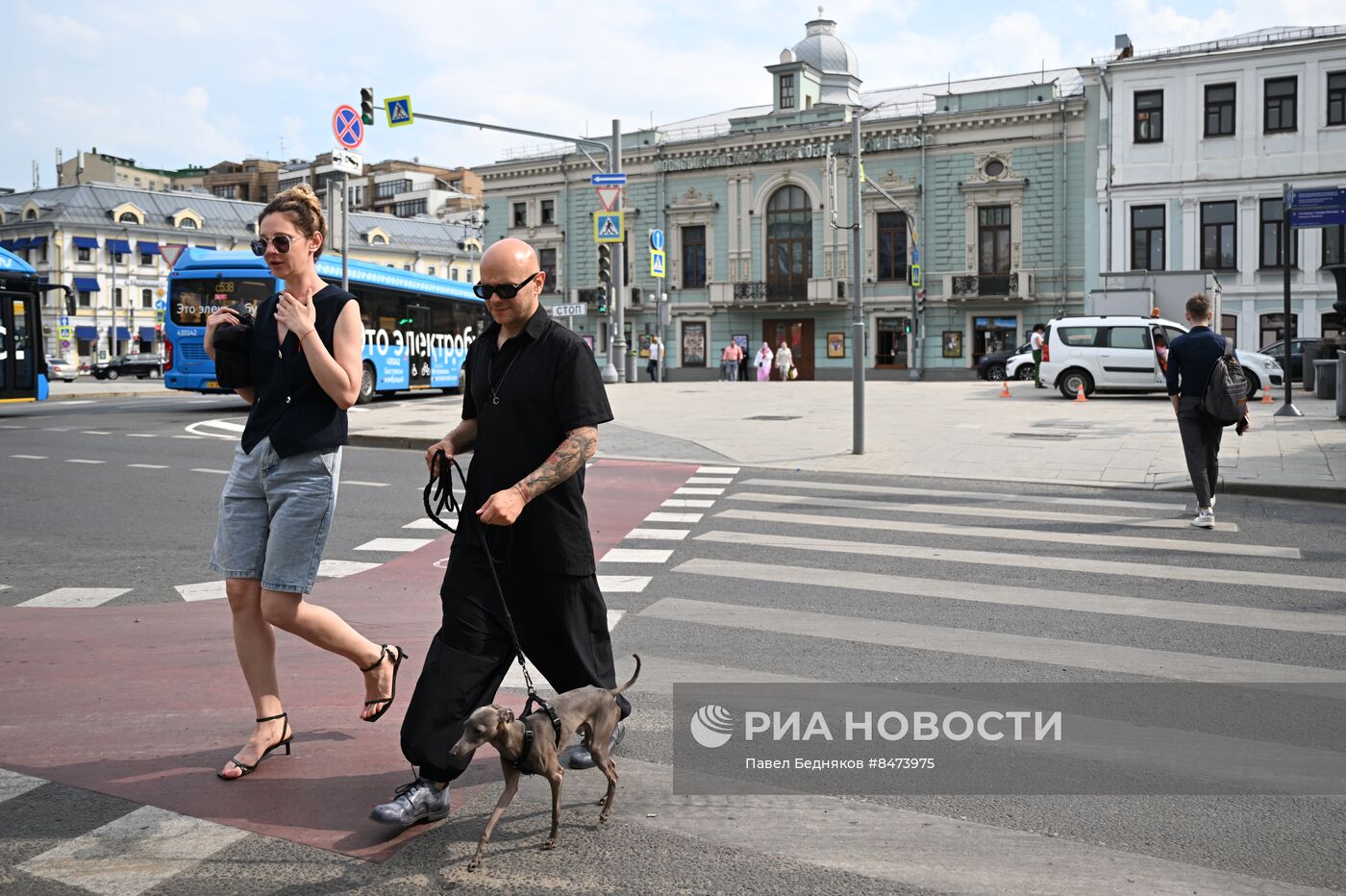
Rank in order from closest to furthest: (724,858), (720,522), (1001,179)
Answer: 1. (724,858)
2. (720,522)
3. (1001,179)

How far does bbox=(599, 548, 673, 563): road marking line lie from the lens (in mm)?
8867

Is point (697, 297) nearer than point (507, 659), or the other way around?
point (507, 659)

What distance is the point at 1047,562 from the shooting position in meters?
8.78

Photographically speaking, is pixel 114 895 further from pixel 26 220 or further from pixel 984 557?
pixel 26 220

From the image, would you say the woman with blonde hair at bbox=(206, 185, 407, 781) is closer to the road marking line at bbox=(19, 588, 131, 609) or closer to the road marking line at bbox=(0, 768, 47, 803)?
the road marking line at bbox=(0, 768, 47, 803)

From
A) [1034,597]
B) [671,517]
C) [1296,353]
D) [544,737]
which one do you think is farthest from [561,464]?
[1296,353]

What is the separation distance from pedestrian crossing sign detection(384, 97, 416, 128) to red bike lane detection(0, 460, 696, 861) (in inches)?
823

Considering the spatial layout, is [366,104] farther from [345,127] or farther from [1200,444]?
[1200,444]

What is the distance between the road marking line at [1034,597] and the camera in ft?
22.5

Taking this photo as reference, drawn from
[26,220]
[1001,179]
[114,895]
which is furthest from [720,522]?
[26,220]

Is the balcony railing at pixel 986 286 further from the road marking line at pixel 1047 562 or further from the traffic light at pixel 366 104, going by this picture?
the road marking line at pixel 1047 562

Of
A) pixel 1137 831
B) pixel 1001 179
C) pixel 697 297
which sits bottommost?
pixel 1137 831

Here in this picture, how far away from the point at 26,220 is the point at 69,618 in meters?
89.6

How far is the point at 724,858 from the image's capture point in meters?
3.64
